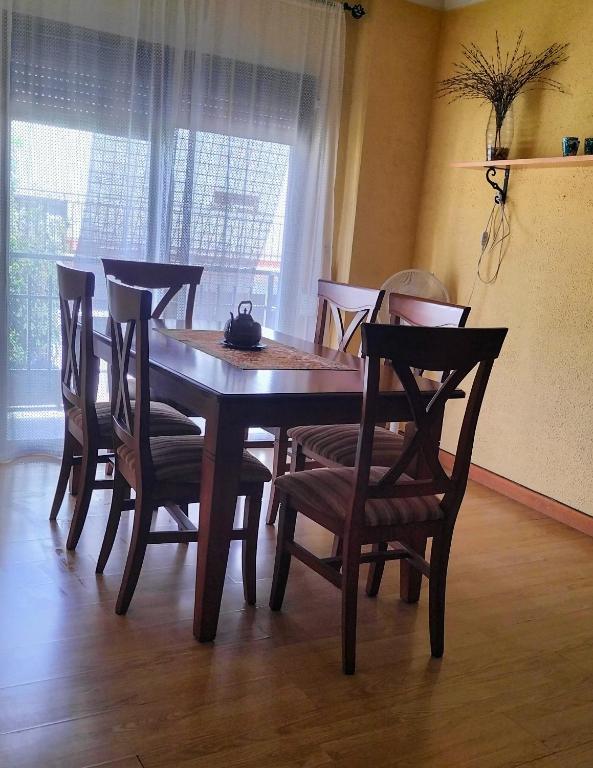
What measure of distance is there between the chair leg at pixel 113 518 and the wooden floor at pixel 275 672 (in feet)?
0.19

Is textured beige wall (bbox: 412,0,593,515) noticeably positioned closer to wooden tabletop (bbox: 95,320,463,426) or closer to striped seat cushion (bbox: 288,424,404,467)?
striped seat cushion (bbox: 288,424,404,467)

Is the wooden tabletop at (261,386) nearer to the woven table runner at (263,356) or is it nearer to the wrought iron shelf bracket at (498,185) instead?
the woven table runner at (263,356)

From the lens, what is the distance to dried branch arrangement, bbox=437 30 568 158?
362 centimetres

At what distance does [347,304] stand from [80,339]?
122cm

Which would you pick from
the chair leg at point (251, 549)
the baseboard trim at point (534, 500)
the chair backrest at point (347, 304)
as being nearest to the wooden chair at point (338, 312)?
the chair backrest at point (347, 304)

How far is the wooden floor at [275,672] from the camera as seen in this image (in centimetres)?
179

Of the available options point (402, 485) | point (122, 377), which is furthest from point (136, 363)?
point (402, 485)

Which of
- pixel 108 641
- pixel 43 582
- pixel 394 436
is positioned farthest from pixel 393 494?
pixel 43 582

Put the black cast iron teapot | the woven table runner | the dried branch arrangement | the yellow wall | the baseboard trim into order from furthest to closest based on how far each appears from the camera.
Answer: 1. the yellow wall
2. the dried branch arrangement
3. the baseboard trim
4. the black cast iron teapot
5. the woven table runner

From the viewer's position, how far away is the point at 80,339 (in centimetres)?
265

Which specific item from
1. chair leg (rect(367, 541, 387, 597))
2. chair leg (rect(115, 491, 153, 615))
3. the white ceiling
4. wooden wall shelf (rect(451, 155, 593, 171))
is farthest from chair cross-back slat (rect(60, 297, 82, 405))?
the white ceiling

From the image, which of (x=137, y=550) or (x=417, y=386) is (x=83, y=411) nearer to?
(x=137, y=550)

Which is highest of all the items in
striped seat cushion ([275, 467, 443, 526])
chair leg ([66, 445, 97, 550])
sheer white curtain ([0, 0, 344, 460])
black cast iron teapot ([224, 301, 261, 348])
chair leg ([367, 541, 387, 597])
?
sheer white curtain ([0, 0, 344, 460])

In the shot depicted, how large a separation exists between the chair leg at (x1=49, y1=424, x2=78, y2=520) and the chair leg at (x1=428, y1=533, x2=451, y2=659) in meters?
1.45
